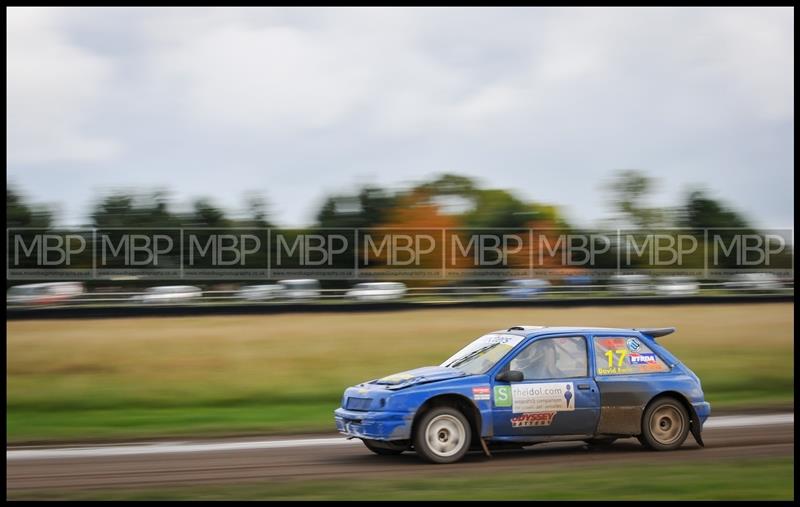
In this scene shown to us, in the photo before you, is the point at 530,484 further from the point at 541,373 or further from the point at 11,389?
the point at 11,389

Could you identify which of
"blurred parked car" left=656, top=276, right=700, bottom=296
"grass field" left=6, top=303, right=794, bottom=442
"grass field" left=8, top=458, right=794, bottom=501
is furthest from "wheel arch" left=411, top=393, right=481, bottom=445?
"blurred parked car" left=656, top=276, right=700, bottom=296

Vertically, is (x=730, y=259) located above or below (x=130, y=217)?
below

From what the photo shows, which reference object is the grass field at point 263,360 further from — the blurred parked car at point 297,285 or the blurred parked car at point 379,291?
the blurred parked car at point 297,285

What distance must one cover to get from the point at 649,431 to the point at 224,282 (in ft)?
148

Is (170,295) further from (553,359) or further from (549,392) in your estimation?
(549,392)

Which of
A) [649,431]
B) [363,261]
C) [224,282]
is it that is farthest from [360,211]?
[649,431]

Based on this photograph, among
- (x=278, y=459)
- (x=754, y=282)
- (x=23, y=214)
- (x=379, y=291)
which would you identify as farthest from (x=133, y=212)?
(x=278, y=459)

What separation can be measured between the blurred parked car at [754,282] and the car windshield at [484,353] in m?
30.5

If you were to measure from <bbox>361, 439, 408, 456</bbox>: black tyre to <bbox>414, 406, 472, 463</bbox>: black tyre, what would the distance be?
30cm

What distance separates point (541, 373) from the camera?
1142cm

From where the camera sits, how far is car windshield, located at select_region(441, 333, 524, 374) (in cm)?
1147

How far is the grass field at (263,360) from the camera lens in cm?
1789

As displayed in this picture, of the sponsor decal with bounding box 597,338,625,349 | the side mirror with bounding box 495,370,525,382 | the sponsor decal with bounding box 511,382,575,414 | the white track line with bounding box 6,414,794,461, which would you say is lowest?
the white track line with bounding box 6,414,794,461

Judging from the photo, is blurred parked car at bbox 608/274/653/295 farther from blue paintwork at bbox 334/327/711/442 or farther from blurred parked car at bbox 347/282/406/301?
blue paintwork at bbox 334/327/711/442
